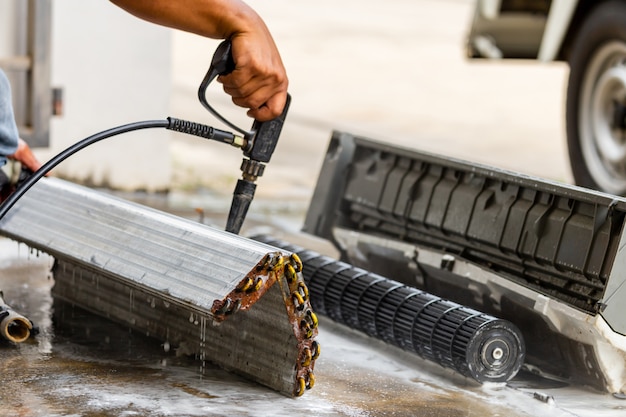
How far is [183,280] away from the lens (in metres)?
3.41

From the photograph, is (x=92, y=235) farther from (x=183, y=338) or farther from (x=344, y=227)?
(x=344, y=227)

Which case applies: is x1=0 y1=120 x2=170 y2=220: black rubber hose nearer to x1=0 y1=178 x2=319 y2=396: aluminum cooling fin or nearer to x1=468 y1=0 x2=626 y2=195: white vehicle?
x1=0 y1=178 x2=319 y2=396: aluminum cooling fin

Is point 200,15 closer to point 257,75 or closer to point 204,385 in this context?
point 257,75

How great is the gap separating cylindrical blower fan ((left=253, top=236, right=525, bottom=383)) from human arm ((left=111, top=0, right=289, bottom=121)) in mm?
998

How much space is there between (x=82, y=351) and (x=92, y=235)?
1.39 feet

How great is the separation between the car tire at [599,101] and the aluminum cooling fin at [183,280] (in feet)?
9.99

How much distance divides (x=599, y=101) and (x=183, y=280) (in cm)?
370

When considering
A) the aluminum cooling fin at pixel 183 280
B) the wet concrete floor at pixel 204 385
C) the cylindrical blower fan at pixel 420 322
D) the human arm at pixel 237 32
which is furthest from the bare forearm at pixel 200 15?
the cylindrical blower fan at pixel 420 322

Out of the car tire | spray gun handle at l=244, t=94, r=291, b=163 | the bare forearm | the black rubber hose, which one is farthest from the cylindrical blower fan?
the car tire

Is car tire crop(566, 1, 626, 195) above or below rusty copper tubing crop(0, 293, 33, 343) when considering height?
above

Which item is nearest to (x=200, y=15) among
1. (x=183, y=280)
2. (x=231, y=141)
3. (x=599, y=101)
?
(x=231, y=141)

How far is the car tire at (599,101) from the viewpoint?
6086mm

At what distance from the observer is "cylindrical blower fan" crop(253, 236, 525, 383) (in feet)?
12.2

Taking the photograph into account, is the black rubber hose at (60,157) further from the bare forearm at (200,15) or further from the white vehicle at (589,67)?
the white vehicle at (589,67)
